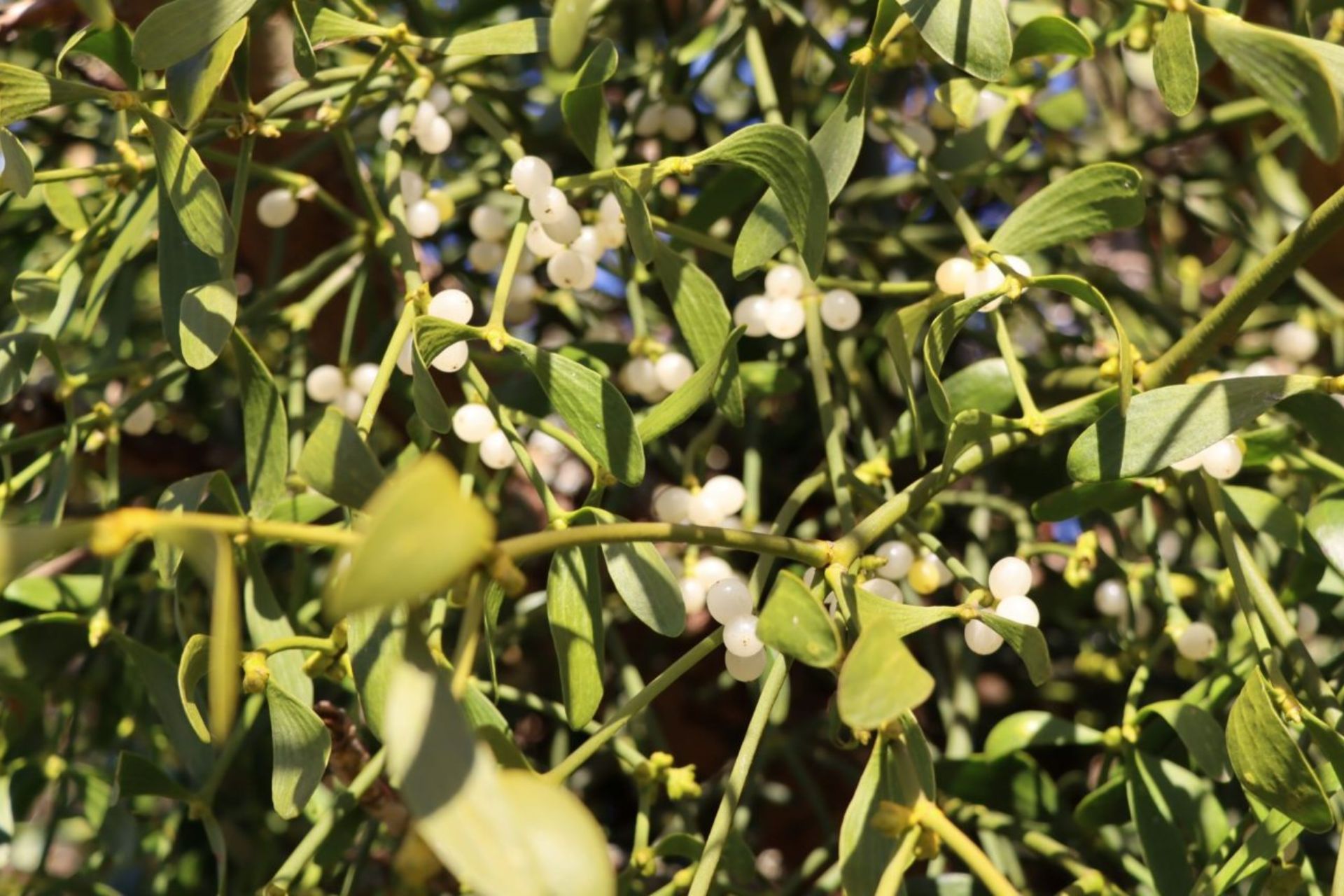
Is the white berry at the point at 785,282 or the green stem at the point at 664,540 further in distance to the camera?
the white berry at the point at 785,282

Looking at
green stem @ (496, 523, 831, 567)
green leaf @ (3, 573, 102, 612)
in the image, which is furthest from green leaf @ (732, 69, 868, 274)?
green leaf @ (3, 573, 102, 612)

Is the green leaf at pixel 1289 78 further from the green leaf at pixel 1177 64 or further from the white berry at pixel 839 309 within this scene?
the white berry at pixel 839 309

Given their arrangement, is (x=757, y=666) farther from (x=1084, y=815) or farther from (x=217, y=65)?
(x=217, y=65)

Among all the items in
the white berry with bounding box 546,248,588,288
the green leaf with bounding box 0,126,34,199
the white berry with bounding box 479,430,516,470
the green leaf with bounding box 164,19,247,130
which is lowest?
the white berry with bounding box 479,430,516,470

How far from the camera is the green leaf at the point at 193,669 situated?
0.36 meters

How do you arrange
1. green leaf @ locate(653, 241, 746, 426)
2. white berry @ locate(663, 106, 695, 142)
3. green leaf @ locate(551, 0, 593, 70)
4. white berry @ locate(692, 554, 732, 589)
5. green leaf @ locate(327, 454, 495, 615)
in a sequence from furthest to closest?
white berry @ locate(663, 106, 695, 142) → white berry @ locate(692, 554, 732, 589) → green leaf @ locate(653, 241, 746, 426) → green leaf @ locate(551, 0, 593, 70) → green leaf @ locate(327, 454, 495, 615)

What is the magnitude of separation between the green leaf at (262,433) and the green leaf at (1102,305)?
240 millimetres

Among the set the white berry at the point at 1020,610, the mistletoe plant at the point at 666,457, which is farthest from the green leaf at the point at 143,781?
the white berry at the point at 1020,610

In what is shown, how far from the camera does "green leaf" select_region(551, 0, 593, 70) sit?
1.05ft

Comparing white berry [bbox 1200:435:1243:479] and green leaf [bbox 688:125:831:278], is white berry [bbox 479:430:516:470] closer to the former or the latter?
green leaf [bbox 688:125:831:278]

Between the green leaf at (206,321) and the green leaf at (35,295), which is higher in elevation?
the green leaf at (206,321)

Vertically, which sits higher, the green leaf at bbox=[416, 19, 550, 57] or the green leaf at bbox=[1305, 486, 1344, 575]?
the green leaf at bbox=[416, 19, 550, 57]

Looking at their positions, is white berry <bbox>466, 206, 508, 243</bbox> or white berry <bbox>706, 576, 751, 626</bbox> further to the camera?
white berry <bbox>466, 206, 508, 243</bbox>

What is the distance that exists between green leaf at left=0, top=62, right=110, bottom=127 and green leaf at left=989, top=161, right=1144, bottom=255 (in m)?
0.30
